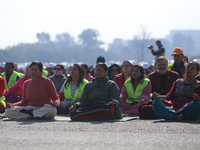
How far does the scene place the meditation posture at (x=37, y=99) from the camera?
28.7 feet

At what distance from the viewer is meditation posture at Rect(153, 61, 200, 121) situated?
25.7ft

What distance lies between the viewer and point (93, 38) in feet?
454

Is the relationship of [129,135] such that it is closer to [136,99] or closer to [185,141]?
[185,141]

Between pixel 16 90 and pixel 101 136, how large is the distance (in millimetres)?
5410

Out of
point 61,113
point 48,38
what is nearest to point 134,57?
point 48,38

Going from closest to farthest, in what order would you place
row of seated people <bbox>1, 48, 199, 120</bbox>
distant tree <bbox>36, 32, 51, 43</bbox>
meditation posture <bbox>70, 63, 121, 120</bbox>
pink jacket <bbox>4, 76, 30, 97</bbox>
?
row of seated people <bbox>1, 48, 199, 120</bbox> < meditation posture <bbox>70, 63, 121, 120</bbox> < pink jacket <bbox>4, 76, 30, 97</bbox> < distant tree <bbox>36, 32, 51, 43</bbox>

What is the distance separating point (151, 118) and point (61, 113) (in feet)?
9.76

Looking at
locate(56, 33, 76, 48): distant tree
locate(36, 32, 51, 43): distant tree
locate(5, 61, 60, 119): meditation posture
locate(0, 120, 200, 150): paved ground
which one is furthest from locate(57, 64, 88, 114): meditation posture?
locate(56, 33, 76, 48): distant tree

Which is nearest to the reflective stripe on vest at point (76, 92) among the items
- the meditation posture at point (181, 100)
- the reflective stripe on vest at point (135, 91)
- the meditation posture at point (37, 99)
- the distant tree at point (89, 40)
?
the reflective stripe on vest at point (135, 91)

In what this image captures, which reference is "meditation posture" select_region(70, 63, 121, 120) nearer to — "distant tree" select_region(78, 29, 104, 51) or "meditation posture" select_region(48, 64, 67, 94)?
"meditation posture" select_region(48, 64, 67, 94)

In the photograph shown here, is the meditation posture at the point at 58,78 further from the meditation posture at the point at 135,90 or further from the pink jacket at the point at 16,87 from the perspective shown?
the meditation posture at the point at 135,90

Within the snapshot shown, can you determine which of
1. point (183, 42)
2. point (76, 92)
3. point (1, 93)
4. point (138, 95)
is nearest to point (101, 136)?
point (138, 95)

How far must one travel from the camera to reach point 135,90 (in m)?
9.71

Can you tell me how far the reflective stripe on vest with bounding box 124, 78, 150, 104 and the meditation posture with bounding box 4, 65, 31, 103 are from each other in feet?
9.01
